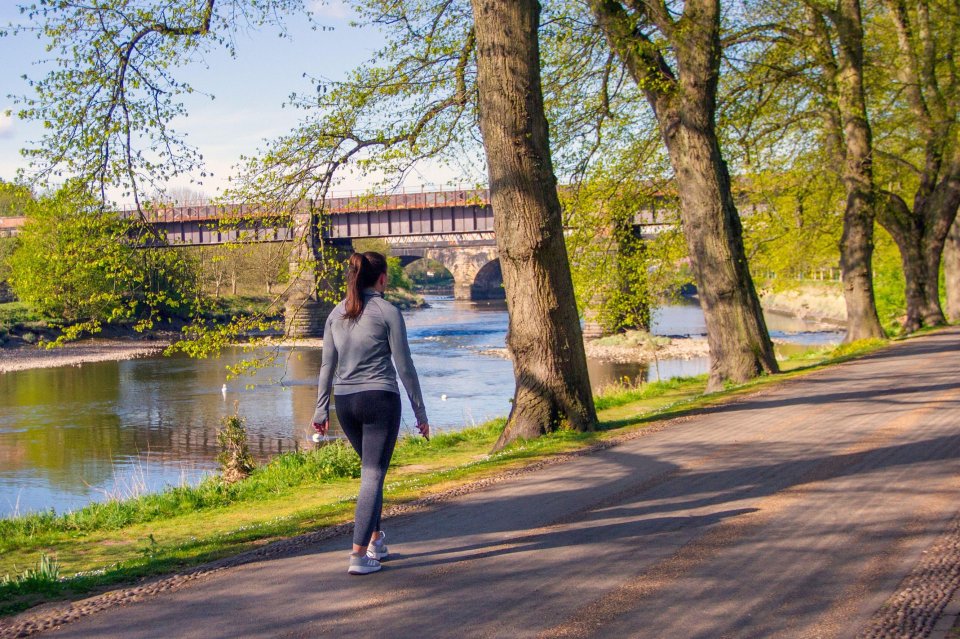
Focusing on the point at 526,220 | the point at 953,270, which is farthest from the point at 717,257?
the point at 953,270

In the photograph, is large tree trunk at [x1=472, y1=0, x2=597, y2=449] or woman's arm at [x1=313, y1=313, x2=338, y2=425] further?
large tree trunk at [x1=472, y1=0, x2=597, y2=449]

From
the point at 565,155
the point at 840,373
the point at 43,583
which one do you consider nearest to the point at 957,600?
the point at 43,583

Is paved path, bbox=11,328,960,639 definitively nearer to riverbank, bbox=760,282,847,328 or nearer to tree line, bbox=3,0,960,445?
tree line, bbox=3,0,960,445

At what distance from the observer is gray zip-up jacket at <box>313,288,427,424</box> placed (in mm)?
6171

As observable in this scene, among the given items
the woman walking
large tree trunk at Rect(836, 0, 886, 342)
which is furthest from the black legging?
large tree trunk at Rect(836, 0, 886, 342)

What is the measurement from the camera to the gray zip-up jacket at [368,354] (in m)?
6.17

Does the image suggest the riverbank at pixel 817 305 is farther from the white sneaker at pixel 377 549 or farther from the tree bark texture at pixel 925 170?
the white sneaker at pixel 377 549

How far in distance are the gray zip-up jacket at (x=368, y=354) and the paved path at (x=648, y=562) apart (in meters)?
1.13

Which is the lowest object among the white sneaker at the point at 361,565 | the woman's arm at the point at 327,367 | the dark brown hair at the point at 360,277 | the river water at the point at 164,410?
the river water at the point at 164,410

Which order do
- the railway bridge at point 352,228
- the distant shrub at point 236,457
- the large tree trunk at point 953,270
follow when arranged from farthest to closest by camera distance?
the large tree trunk at point 953,270, the railway bridge at point 352,228, the distant shrub at point 236,457

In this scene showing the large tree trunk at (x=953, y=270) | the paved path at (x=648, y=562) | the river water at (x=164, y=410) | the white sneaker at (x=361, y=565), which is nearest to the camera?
the paved path at (x=648, y=562)

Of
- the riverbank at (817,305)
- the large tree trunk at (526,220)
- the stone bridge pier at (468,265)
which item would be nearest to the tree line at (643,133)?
the large tree trunk at (526,220)

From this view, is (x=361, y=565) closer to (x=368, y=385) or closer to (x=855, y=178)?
(x=368, y=385)

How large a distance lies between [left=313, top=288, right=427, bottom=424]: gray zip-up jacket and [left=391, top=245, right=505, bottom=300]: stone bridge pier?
333 ft
